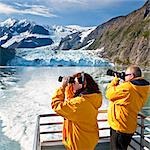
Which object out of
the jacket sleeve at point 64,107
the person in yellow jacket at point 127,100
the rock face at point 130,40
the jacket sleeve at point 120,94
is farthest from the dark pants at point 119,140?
the rock face at point 130,40

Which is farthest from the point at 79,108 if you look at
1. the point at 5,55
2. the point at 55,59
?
the point at 5,55

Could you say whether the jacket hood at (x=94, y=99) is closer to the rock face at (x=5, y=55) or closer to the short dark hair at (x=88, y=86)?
the short dark hair at (x=88, y=86)

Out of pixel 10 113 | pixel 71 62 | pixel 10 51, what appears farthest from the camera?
pixel 10 51

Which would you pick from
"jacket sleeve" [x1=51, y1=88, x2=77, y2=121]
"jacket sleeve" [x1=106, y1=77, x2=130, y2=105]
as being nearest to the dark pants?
"jacket sleeve" [x1=106, y1=77, x2=130, y2=105]

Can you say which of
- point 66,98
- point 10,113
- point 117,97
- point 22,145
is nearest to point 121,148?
point 117,97

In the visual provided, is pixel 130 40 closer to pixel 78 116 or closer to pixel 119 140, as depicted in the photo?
pixel 119 140

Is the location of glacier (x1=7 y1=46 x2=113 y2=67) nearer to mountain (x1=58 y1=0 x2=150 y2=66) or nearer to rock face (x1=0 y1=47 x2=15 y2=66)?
rock face (x1=0 y1=47 x2=15 y2=66)

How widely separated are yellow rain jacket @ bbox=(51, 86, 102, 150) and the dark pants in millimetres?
351

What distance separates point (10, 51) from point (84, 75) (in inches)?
3854

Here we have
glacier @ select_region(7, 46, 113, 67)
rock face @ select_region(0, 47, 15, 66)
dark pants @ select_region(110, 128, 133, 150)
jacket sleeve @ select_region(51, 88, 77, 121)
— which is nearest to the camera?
jacket sleeve @ select_region(51, 88, 77, 121)

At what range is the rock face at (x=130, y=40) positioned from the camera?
94000 mm

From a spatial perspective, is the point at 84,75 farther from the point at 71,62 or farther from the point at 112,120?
the point at 71,62

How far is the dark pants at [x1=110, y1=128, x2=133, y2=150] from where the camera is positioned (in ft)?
10.8

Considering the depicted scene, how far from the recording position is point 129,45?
4043 inches
